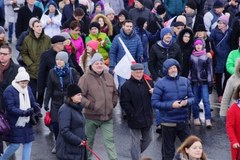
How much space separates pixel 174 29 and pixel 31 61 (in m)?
3.08

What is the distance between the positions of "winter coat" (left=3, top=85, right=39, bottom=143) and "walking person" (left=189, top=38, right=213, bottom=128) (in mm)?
3791

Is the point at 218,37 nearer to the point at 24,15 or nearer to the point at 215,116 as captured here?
the point at 215,116

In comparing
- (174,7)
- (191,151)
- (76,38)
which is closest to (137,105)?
(191,151)

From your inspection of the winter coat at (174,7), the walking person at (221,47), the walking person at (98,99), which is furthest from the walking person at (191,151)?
the winter coat at (174,7)

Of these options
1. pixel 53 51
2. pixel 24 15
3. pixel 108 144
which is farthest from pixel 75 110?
pixel 24 15

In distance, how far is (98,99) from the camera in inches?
530

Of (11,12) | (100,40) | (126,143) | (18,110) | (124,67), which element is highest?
(11,12)

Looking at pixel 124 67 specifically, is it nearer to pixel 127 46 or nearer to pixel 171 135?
pixel 127 46

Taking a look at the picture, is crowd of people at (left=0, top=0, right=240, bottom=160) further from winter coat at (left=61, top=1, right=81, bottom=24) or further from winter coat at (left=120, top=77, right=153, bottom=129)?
winter coat at (left=61, top=1, right=81, bottom=24)

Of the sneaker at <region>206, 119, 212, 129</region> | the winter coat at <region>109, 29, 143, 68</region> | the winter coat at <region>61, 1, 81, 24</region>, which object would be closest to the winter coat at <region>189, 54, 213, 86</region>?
the sneaker at <region>206, 119, 212, 129</region>

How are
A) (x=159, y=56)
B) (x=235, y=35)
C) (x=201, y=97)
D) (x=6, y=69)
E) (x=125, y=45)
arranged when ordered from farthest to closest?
(x=235, y=35)
(x=125, y=45)
(x=201, y=97)
(x=159, y=56)
(x=6, y=69)

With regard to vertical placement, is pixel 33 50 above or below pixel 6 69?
above

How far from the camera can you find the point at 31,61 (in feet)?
53.3

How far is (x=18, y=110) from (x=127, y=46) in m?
3.99
